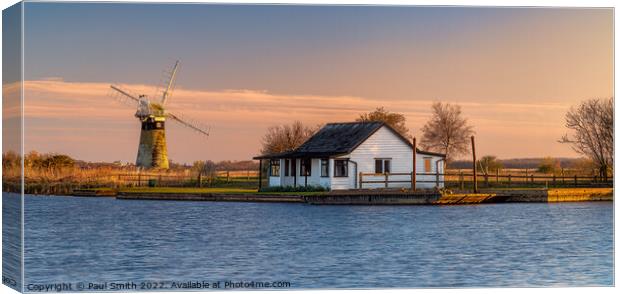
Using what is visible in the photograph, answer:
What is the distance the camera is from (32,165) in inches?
2042

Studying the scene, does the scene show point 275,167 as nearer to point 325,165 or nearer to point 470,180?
point 325,165

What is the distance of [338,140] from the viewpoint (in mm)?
49625

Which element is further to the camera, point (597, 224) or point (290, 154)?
point (290, 154)

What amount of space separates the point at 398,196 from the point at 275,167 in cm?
868

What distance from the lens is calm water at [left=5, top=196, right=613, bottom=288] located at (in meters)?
23.4

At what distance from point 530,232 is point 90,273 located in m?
15.2

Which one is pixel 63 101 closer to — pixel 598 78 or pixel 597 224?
pixel 598 78

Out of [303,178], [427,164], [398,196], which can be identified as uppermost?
[427,164]

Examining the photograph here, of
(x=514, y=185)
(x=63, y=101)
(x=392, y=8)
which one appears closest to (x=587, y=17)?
(x=392, y=8)

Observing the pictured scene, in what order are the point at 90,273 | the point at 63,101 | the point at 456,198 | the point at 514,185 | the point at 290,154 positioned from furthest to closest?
1. the point at 514,185
2. the point at 290,154
3. the point at 456,198
4. the point at 63,101
5. the point at 90,273

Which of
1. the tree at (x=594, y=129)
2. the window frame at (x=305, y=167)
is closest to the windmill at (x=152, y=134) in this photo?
the window frame at (x=305, y=167)

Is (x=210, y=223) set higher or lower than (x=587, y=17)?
lower

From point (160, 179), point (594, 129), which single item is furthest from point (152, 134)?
point (594, 129)

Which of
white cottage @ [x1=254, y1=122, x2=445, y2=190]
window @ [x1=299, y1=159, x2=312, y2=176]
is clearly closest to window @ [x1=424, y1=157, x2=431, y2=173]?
white cottage @ [x1=254, y1=122, x2=445, y2=190]
